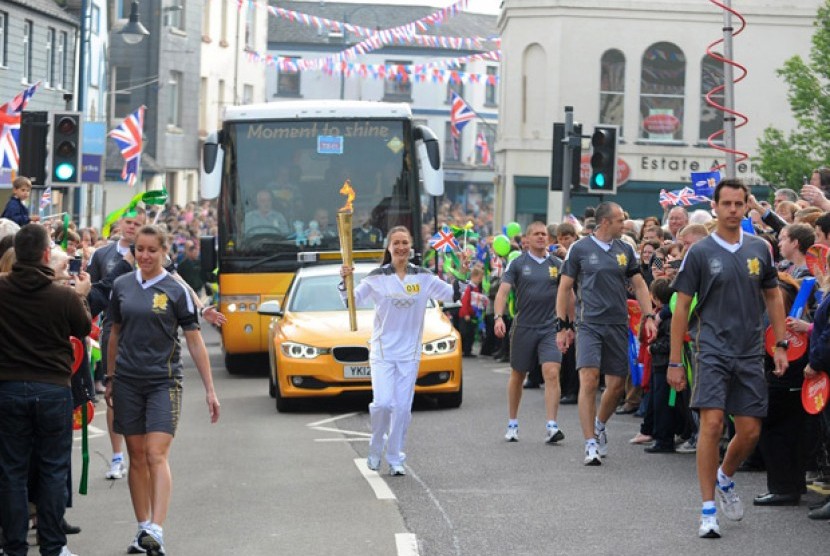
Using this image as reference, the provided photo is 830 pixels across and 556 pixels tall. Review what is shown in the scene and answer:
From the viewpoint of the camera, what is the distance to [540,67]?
43.4 metres

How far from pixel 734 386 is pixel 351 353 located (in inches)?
297

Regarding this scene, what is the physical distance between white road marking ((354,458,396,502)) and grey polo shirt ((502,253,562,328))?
2240mm

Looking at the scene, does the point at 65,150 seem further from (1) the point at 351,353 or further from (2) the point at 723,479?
(2) the point at 723,479

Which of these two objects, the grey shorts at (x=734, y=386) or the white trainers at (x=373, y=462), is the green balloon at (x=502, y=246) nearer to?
the white trainers at (x=373, y=462)

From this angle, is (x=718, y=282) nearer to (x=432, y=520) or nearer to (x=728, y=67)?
(x=432, y=520)

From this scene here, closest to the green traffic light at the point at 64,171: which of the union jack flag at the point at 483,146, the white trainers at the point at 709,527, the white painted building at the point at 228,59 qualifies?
the white trainers at the point at 709,527

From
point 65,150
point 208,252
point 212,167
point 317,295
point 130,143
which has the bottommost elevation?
point 317,295

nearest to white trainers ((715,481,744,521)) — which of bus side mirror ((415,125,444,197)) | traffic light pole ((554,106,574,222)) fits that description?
bus side mirror ((415,125,444,197))

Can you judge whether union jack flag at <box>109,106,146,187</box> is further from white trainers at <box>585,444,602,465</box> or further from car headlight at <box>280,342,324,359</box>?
white trainers at <box>585,444,602,465</box>

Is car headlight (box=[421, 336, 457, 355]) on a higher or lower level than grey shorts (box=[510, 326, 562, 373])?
lower

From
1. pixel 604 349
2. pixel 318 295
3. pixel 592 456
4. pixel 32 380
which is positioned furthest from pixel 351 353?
pixel 32 380

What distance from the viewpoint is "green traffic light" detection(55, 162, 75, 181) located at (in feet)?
68.9

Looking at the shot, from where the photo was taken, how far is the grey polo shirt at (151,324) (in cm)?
924

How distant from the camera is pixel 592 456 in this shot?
12.6 meters
